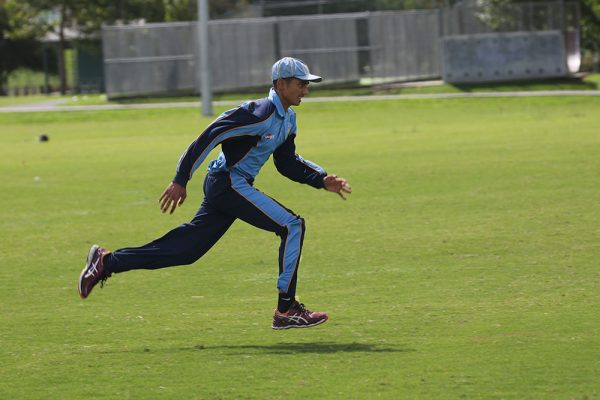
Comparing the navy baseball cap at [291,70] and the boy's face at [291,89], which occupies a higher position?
the navy baseball cap at [291,70]

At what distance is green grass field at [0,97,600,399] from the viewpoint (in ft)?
23.4

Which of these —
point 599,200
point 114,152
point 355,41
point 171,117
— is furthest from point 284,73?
point 355,41

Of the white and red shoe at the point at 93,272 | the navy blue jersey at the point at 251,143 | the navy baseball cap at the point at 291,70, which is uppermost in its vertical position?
the navy baseball cap at the point at 291,70

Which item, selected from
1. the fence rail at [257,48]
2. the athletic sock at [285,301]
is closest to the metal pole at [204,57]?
the fence rail at [257,48]

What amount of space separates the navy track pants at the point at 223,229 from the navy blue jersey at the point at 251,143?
0.50 feet

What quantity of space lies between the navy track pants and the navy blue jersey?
15 cm

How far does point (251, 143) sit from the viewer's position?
845 centimetres

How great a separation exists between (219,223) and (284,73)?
3.91 ft

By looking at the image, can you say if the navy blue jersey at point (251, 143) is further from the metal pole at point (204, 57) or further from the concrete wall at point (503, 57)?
the concrete wall at point (503, 57)

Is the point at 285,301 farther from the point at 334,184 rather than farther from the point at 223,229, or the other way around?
the point at 334,184

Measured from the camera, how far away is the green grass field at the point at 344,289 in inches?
280

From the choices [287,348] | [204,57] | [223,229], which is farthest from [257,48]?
[287,348]

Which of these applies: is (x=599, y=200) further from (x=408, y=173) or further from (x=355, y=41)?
(x=355, y=41)

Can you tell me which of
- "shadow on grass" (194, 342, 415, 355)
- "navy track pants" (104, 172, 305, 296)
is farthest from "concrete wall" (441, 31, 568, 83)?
"shadow on grass" (194, 342, 415, 355)
